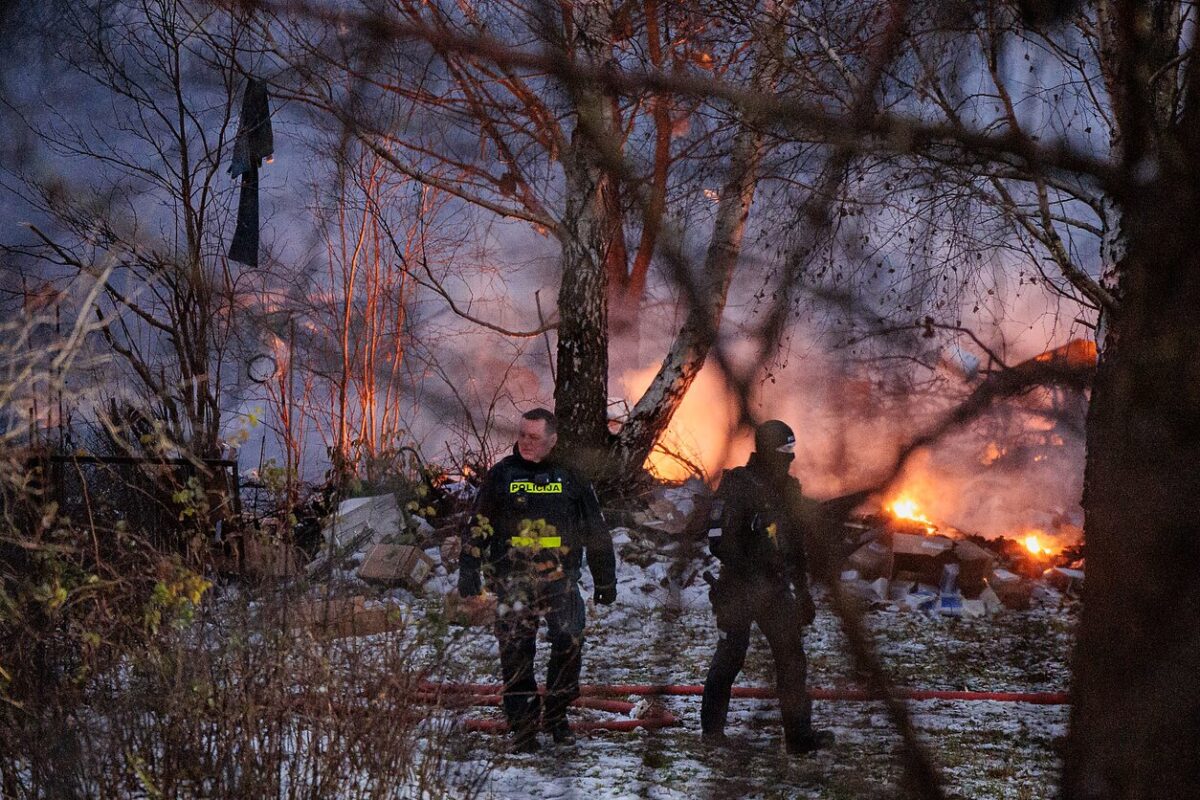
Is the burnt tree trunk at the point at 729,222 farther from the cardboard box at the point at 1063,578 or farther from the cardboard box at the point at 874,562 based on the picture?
the cardboard box at the point at 1063,578

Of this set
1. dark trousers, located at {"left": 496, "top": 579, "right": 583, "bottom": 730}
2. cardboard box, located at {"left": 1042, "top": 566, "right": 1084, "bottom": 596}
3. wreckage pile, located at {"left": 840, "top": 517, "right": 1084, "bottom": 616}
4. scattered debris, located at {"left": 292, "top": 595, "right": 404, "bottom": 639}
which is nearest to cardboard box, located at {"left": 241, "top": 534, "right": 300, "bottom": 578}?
scattered debris, located at {"left": 292, "top": 595, "right": 404, "bottom": 639}

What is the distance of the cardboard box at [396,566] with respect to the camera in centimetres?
926

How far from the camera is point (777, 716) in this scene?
3.26ft

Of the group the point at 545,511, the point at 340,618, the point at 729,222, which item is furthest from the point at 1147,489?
the point at 545,511

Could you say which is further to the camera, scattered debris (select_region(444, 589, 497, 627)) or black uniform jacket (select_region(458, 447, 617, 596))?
black uniform jacket (select_region(458, 447, 617, 596))

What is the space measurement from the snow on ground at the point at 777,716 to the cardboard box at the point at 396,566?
0.21 metres

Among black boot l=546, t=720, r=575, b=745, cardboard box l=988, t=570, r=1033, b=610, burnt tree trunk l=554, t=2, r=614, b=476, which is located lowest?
black boot l=546, t=720, r=575, b=745

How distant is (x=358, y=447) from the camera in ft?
39.5

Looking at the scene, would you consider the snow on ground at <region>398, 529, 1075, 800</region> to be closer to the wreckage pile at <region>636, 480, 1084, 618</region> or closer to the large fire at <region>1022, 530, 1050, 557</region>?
the wreckage pile at <region>636, 480, 1084, 618</region>

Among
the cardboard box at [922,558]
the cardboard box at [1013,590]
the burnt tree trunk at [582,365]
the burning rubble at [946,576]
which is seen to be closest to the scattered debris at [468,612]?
the burning rubble at [946,576]

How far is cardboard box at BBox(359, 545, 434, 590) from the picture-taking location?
926 centimetres

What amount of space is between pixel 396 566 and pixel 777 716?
872 centimetres

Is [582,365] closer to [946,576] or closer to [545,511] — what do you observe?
[946,576]

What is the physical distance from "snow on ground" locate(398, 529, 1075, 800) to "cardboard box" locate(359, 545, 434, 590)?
21cm
